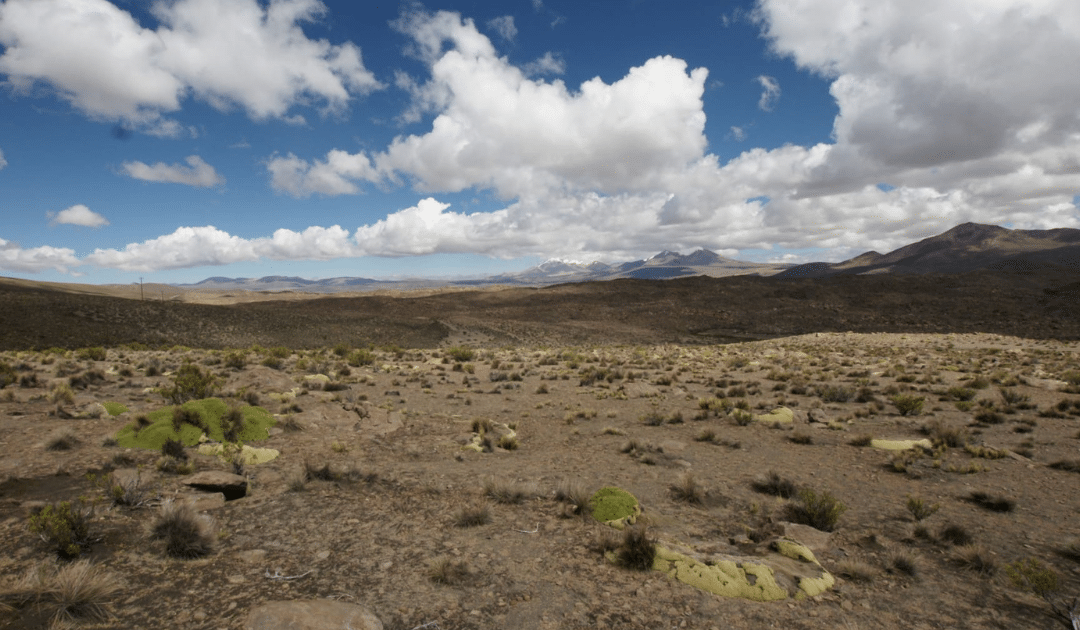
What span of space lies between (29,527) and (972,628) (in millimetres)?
10326

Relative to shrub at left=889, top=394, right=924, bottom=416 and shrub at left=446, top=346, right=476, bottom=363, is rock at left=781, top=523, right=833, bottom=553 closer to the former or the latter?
shrub at left=889, top=394, right=924, bottom=416

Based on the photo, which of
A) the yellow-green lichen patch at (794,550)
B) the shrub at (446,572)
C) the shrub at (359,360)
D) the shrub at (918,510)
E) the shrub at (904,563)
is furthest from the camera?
the shrub at (359,360)

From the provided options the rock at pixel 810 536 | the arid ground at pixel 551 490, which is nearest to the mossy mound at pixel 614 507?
the arid ground at pixel 551 490

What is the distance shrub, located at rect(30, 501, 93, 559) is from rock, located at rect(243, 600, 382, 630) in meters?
2.45

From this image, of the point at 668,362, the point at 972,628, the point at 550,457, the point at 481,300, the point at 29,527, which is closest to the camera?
the point at 972,628

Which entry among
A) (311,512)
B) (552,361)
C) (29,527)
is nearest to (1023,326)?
Answer: (552,361)

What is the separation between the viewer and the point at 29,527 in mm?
5367

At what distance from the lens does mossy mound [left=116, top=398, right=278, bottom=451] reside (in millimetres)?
8867

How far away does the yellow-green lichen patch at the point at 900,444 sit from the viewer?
10419mm

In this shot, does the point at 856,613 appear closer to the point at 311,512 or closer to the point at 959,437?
the point at 311,512

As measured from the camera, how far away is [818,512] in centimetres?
703

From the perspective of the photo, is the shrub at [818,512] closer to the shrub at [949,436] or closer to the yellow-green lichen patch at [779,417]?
the shrub at [949,436]

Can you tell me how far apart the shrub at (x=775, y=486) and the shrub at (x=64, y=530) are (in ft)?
31.9

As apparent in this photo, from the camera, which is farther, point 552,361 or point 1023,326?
point 1023,326
